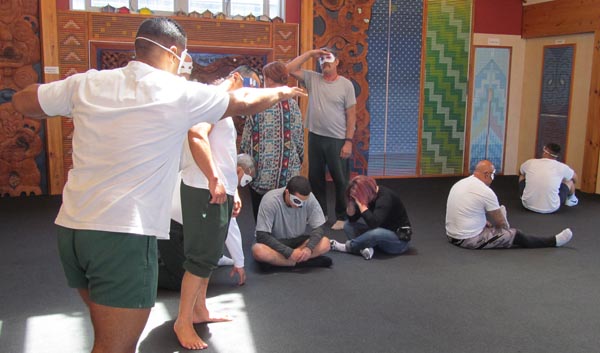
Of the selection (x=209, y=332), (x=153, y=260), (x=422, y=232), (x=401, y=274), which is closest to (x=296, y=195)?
(x=401, y=274)

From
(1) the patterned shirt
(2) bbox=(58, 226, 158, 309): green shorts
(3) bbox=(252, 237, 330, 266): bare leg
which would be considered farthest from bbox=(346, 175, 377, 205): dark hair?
(2) bbox=(58, 226, 158, 309): green shorts

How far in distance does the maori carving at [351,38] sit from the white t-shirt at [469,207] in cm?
307

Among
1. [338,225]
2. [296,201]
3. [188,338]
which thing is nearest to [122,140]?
[188,338]

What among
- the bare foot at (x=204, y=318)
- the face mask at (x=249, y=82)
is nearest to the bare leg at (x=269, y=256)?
the bare foot at (x=204, y=318)

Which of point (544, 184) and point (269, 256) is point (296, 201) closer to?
point (269, 256)

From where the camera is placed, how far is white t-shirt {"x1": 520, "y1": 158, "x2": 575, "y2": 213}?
18.3ft

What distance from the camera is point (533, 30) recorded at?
25.2 ft

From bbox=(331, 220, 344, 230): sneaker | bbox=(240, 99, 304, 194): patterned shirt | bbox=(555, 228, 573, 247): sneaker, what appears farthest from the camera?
bbox=(331, 220, 344, 230): sneaker

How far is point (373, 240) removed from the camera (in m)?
4.09

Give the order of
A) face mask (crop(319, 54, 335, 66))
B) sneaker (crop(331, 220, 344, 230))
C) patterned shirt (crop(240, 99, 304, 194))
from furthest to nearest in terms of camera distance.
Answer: sneaker (crop(331, 220, 344, 230)) → face mask (crop(319, 54, 335, 66)) → patterned shirt (crop(240, 99, 304, 194))

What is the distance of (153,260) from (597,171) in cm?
646

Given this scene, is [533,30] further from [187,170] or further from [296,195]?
[187,170]

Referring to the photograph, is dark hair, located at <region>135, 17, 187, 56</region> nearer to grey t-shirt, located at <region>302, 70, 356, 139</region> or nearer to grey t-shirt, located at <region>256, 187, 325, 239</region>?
grey t-shirt, located at <region>256, 187, 325, 239</region>

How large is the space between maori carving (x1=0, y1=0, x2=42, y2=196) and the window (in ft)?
1.87
